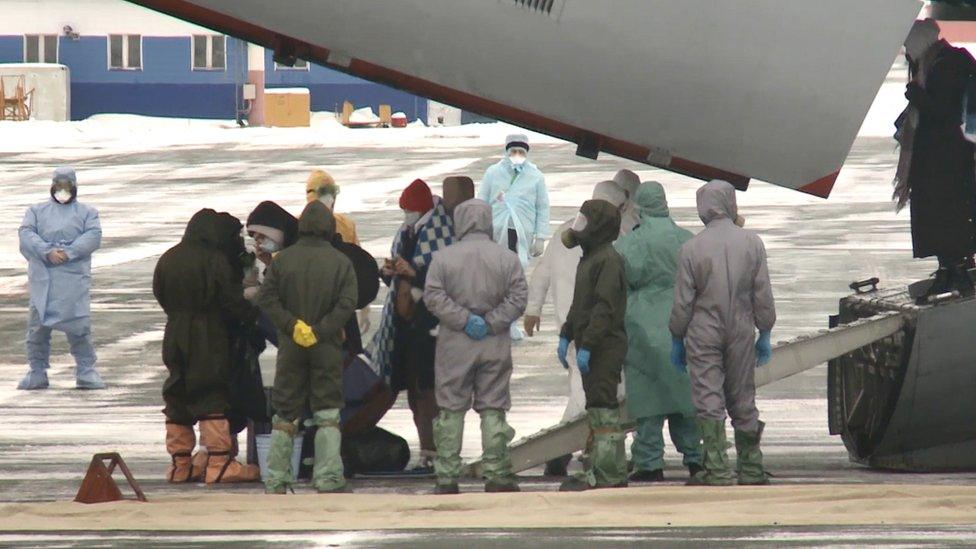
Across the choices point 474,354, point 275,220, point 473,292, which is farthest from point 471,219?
point 275,220

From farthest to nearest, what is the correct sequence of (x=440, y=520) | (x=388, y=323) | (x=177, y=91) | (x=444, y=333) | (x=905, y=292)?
(x=177, y=91)
(x=905, y=292)
(x=388, y=323)
(x=444, y=333)
(x=440, y=520)

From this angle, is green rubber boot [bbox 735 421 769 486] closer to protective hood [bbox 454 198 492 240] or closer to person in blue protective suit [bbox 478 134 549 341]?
protective hood [bbox 454 198 492 240]

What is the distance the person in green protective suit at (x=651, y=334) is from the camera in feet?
33.8

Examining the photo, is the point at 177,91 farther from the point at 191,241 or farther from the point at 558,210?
the point at 191,241

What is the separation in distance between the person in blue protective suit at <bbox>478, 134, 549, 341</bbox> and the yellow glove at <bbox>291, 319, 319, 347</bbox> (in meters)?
6.96

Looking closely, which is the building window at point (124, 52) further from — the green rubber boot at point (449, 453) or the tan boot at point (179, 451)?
the green rubber boot at point (449, 453)

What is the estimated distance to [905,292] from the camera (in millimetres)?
11328

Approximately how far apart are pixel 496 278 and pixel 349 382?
1.20 m

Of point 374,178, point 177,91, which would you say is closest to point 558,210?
point 374,178

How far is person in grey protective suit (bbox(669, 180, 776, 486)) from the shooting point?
9.84m

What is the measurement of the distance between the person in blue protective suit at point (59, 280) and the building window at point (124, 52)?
48.4m

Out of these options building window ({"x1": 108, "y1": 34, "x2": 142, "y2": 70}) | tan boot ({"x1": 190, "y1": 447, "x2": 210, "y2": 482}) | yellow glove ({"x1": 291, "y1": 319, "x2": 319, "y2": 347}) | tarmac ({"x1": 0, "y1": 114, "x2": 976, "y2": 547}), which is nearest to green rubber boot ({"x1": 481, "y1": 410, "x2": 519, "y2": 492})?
tarmac ({"x1": 0, "y1": 114, "x2": 976, "y2": 547})

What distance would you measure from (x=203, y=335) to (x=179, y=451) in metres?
0.71

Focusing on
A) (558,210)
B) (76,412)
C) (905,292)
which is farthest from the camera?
(558,210)
